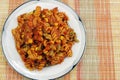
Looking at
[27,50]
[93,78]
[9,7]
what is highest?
[9,7]

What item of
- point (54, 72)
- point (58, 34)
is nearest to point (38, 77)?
point (54, 72)

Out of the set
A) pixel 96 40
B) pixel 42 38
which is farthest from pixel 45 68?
pixel 96 40

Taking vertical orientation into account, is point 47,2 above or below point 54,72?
above

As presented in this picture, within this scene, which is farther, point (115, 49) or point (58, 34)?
point (115, 49)

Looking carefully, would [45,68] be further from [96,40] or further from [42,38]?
[96,40]

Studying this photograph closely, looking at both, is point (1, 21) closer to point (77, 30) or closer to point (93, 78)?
point (77, 30)
